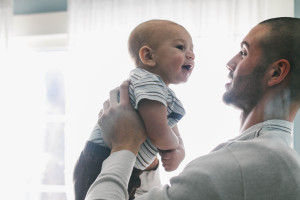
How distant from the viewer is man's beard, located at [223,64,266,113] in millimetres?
613

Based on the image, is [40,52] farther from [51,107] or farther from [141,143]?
[141,143]

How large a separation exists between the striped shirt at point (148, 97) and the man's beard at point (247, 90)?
12 centimetres

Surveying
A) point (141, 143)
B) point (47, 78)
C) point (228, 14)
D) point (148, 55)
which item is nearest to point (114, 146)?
point (141, 143)

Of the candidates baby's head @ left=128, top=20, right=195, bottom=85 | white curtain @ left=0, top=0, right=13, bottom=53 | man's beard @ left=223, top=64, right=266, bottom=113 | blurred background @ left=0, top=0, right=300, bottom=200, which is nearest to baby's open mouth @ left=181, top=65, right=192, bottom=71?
baby's head @ left=128, top=20, right=195, bottom=85

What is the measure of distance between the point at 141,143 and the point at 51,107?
1361mm

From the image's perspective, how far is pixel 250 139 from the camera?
57 centimetres

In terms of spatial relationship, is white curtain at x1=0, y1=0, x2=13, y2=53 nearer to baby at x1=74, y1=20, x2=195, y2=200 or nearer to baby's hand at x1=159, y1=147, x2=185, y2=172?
baby at x1=74, y1=20, x2=195, y2=200

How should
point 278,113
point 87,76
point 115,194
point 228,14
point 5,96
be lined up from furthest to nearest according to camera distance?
1. point 5,96
2. point 87,76
3. point 228,14
4. point 278,113
5. point 115,194

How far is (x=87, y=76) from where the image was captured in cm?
162

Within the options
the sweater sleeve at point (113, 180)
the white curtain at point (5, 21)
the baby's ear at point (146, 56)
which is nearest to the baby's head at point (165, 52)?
the baby's ear at point (146, 56)

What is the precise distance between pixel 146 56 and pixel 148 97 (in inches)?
6.1

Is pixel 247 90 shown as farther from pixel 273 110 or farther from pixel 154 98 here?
pixel 154 98

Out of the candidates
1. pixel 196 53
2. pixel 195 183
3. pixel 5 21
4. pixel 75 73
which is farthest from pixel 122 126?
pixel 5 21

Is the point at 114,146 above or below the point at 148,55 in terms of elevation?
below
